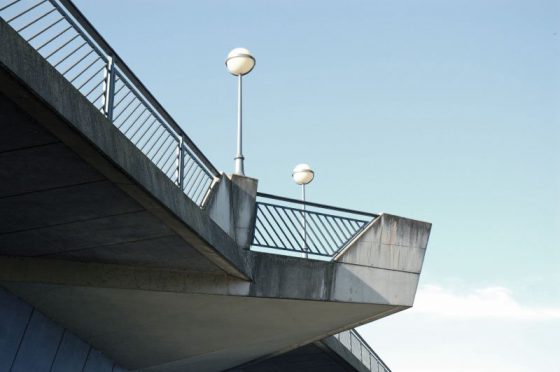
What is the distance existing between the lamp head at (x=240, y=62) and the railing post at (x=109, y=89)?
5809mm

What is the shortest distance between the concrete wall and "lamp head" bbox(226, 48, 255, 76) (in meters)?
6.47

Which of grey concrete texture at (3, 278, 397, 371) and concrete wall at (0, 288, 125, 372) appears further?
grey concrete texture at (3, 278, 397, 371)

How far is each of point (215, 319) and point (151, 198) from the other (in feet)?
23.1

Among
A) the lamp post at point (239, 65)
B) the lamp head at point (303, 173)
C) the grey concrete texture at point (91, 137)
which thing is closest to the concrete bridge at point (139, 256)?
the grey concrete texture at point (91, 137)

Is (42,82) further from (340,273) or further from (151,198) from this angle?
(340,273)

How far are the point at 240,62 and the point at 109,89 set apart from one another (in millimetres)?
6208

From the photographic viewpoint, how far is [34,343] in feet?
51.7

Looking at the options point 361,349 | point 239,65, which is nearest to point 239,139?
point 239,65

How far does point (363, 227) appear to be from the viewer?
17172 mm

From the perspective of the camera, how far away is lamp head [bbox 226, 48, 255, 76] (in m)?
16.2

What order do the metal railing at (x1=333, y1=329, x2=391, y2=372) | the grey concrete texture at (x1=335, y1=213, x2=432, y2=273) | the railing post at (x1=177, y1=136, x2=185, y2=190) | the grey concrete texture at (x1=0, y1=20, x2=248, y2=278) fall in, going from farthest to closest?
1. the metal railing at (x1=333, y1=329, x2=391, y2=372)
2. the grey concrete texture at (x1=335, y1=213, x2=432, y2=273)
3. the railing post at (x1=177, y1=136, x2=185, y2=190)
4. the grey concrete texture at (x1=0, y1=20, x2=248, y2=278)

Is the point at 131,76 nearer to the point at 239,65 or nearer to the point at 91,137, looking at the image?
the point at 91,137

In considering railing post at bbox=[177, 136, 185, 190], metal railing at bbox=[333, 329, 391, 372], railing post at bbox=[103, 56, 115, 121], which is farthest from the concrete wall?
metal railing at bbox=[333, 329, 391, 372]

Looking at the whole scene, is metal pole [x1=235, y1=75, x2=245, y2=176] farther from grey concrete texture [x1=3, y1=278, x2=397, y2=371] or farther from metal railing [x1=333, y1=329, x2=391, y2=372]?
metal railing [x1=333, y1=329, x2=391, y2=372]
